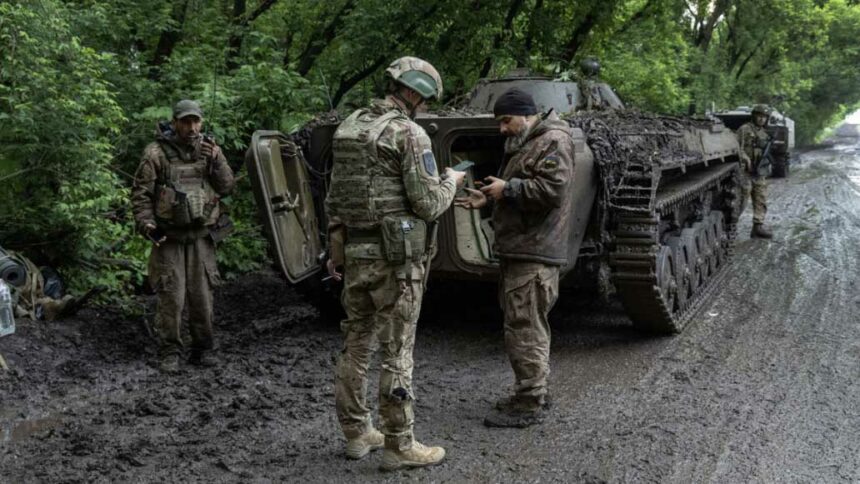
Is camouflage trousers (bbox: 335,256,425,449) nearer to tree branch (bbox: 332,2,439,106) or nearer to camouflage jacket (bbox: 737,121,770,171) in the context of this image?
tree branch (bbox: 332,2,439,106)

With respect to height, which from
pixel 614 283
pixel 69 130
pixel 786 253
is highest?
pixel 69 130

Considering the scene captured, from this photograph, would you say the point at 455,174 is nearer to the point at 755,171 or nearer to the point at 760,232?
the point at 760,232

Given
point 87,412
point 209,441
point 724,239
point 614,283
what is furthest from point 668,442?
point 724,239

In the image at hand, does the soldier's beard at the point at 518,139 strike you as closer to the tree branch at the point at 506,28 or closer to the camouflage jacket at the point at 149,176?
the camouflage jacket at the point at 149,176

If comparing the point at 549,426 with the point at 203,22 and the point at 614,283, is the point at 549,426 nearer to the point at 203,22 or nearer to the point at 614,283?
the point at 614,283

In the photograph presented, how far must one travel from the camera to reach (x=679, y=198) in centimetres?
717

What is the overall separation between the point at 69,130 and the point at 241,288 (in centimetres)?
250

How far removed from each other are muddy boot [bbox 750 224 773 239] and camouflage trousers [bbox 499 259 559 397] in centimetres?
806

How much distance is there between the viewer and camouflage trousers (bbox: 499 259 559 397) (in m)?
4.68

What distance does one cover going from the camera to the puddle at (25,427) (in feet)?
14.8

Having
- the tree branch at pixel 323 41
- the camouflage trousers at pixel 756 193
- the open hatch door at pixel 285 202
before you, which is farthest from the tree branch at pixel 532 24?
the open hatch door at pixel 285 202

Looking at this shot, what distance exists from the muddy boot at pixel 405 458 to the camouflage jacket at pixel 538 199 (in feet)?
4.09

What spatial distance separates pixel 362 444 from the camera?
411 cm

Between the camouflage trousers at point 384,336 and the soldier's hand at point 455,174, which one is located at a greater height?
the soldier's hand at point 455,174
